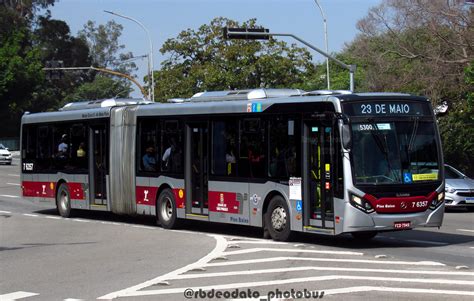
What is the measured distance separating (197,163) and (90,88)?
83.9m

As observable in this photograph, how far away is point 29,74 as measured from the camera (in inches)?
2960

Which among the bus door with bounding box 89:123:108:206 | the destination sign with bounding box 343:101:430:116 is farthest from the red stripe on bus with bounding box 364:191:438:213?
the bus door with bounding box 89:123:108:206

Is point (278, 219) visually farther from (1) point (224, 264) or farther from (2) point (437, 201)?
(1) point (224, 264)

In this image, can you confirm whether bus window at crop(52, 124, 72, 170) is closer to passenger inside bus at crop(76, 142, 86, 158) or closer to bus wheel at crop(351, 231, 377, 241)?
passenger inside bus at crop(76, 142, 86, 158)

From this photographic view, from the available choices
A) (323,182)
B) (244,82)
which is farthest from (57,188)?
(244,82)

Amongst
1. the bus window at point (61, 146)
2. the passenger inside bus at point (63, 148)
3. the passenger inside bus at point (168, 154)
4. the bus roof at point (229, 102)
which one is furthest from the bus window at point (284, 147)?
the passenger inside bus at point (63, 148)

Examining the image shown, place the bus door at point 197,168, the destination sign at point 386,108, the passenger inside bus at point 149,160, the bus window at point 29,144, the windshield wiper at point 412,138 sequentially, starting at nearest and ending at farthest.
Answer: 1. the destination sign at point 386,108
2. the windshield wiper at point 412,138
3. the bus door at point 197,168
4. the passenger inside bus at point 149,160
5. the bus window at point 29,144

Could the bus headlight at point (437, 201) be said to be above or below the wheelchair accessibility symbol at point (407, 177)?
below

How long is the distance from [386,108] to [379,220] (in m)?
2.21

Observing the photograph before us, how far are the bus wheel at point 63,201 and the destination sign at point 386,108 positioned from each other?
11.9 meters

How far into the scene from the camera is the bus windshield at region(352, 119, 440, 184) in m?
15.5

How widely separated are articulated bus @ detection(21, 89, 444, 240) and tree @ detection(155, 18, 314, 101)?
102 feet

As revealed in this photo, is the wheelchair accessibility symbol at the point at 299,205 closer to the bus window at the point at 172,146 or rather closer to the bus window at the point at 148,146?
the bus window at the point at 172,146

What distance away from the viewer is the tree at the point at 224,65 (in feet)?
180
